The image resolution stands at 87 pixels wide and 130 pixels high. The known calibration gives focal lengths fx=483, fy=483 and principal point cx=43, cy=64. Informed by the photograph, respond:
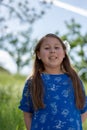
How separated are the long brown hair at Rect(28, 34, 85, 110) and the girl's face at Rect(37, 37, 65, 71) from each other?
0.15ft

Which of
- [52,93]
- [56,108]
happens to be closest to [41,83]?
[52,93]

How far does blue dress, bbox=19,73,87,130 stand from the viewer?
12.5 feet

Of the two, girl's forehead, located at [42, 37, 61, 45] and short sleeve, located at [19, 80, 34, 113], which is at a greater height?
girl's forehead, located at [42, 37, 61, 45]

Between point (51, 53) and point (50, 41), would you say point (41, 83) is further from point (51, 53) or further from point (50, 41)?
point (50, 41)

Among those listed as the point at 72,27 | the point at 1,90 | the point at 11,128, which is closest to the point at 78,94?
the point at 11,128

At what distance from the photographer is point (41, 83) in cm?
391

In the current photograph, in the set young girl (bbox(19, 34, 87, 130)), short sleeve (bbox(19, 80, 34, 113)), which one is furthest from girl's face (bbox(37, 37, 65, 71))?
short sleeve (bbox(19, 80, 34, 113))

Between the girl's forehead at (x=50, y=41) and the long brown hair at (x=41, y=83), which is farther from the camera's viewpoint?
the girl's forehead at (x=50, y=41)

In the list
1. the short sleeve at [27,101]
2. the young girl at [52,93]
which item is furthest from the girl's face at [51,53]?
the short sleeve at [27,101]

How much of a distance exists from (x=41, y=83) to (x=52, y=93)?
0.13m

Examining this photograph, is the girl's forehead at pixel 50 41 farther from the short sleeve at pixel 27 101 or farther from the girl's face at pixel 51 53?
the short sleeve at pixel 27 101

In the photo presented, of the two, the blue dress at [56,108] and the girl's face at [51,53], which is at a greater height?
the girl's face at [51,53]

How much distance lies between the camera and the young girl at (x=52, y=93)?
3.81 meters

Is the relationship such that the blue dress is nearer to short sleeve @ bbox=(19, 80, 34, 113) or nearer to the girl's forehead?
short sleeve @ bbox=(19, 80, 34, 113)
